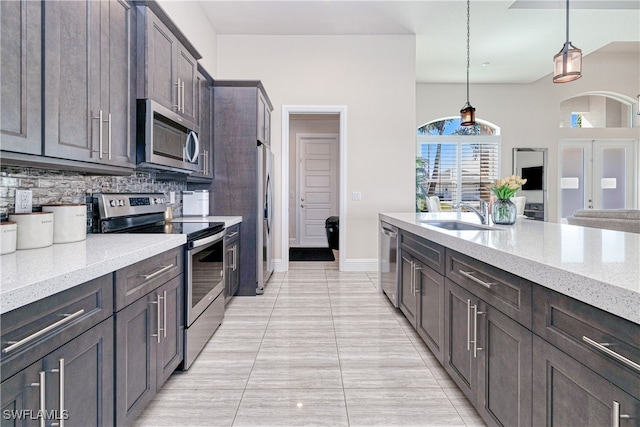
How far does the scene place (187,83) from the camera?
9.55 ft

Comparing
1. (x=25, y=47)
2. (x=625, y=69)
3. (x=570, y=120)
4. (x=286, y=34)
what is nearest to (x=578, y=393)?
(x=25, y=47)

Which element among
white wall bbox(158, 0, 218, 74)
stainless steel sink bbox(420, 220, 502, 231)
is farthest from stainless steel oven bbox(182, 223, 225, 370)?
white wall bbox(158, 0, 218, 74)

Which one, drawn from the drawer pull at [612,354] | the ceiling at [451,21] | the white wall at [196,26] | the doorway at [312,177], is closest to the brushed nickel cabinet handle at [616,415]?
the drawer pull at [612,354]

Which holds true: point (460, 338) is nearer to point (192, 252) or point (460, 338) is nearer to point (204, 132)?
point (192, 252)

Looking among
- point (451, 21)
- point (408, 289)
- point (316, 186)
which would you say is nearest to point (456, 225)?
point (408, 289)

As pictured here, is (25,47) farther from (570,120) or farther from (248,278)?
(570,120)

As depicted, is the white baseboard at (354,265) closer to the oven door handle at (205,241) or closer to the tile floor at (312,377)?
the tile floor at (312,377)

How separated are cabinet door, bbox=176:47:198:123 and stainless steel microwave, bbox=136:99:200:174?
12 cm

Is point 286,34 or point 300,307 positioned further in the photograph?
point 286,34

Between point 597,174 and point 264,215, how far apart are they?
7386 millimetres

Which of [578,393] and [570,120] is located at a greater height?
[570,120]

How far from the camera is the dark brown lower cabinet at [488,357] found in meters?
1.23

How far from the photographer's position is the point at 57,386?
1006 mm

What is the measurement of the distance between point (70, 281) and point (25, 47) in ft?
2.99
